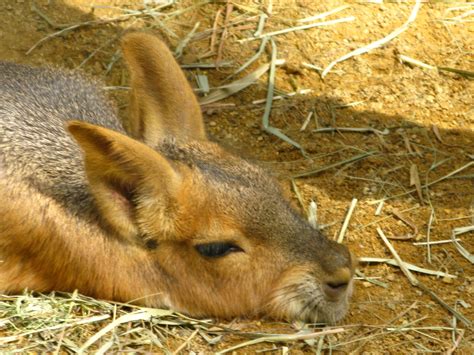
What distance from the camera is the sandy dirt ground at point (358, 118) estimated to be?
188 inches

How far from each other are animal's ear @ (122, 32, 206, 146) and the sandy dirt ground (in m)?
0.74

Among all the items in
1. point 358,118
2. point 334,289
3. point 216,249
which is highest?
point 216,249

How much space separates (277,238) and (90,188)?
3.28 feet

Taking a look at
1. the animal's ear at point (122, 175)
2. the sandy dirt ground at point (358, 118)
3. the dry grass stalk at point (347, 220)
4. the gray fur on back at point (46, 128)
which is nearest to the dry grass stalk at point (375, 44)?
the sandy dirt ground at point (358, 118)

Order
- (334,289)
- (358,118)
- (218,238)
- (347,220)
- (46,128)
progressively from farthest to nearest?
(358,118)
(347,220)
(46,128)
(334,289)
(218,238)

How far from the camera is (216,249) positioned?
4316 mm

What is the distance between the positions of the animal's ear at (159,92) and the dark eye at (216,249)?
0.77 m

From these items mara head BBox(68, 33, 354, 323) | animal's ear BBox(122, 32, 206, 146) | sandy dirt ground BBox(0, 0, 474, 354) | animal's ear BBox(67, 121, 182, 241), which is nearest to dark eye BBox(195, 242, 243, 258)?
mara head BBox(68, 33, 354, 323)

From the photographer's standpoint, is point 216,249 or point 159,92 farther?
point 159,92

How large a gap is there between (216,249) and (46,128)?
1254 mm

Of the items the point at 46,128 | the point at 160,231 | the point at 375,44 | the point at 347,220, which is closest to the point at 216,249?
the point at 160,231

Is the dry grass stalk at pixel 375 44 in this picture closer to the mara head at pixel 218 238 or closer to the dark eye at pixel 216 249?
the mara head at pixel 218 238

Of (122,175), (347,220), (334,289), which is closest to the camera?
(122,175)

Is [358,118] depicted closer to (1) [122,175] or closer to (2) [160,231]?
(2) [160,231]
